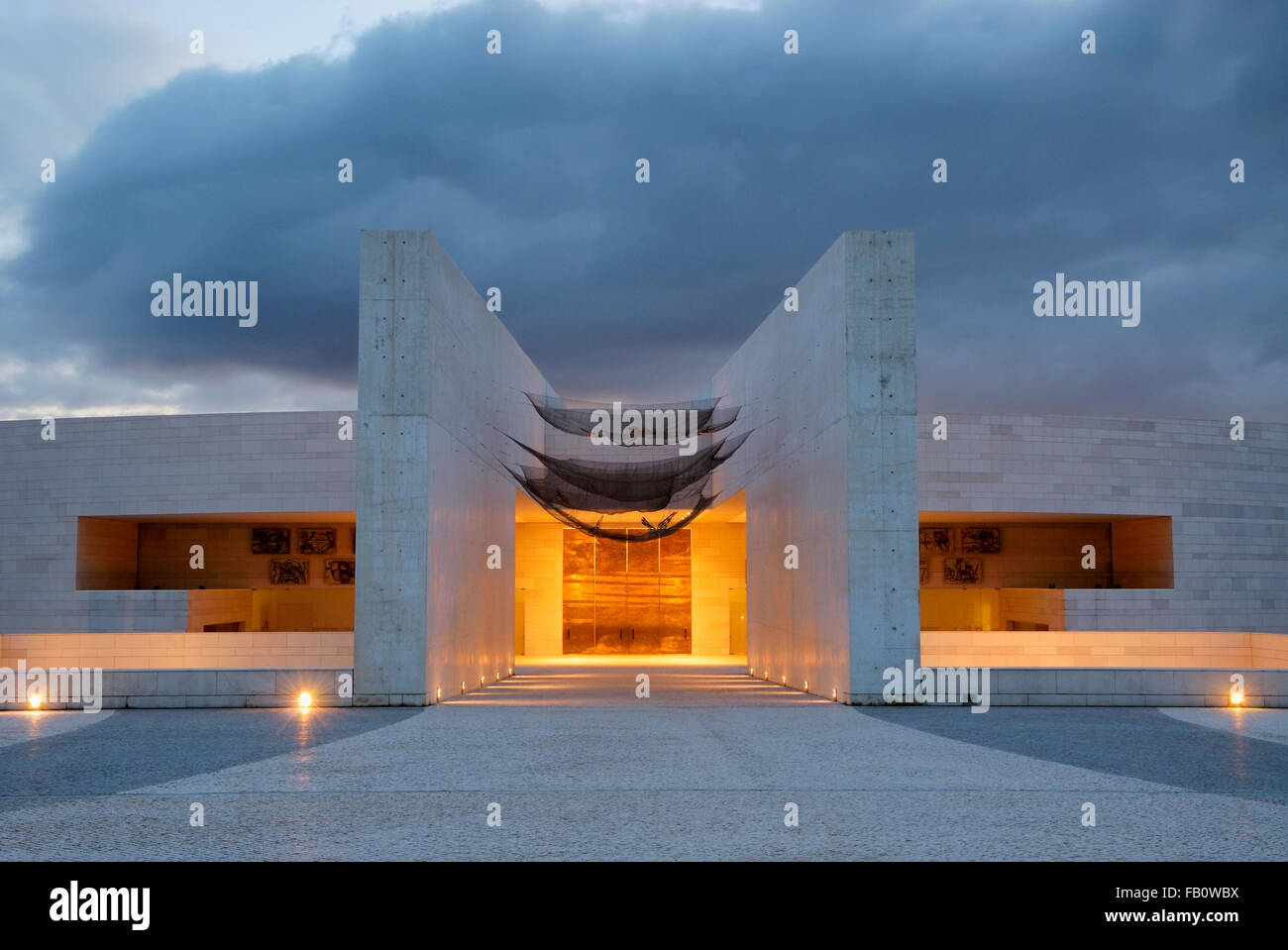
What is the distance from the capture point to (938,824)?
6500 millimetres

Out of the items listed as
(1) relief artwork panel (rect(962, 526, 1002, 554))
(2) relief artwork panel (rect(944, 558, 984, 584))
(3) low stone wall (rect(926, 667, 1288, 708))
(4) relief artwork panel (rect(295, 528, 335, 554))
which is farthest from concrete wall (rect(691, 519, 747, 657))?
(3) low stone wall (rect(926, 667, 1288, 708))

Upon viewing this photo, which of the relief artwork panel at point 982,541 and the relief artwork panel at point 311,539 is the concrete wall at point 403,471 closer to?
the relief artwork panel at point 311,539

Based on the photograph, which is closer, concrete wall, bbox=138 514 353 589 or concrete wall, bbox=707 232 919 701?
concrete wall, bbox=707 232 919 701

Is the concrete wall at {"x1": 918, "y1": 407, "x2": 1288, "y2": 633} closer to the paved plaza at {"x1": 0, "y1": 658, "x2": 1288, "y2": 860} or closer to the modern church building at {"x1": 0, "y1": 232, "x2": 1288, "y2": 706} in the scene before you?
the modern church building at {"x1": 0, "y1": 232, "x2": 1288, "y2": 706}

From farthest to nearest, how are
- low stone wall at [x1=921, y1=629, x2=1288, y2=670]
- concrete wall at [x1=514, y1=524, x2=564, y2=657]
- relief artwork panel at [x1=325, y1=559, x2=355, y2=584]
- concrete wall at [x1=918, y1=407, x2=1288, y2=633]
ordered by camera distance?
concrete wall at [x1=514, y1=524, x2=564, y2=657] < relief artwork panel at [x1=325, y1=559, x2=355, y2=584] < concrete wall at [x1=918, y1=407, x2=1288, y2=633] < low stone wall at [x1=921, y1=629, x2=1288, y2=670]

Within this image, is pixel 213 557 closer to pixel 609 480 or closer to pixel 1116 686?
pixel 609 480

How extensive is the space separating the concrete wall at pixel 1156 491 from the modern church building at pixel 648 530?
0.19 feet

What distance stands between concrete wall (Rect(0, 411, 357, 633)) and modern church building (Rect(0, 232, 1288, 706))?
0.06 m

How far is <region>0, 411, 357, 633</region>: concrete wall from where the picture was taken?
22094 mm

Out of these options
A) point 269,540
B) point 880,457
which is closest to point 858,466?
point 880,457

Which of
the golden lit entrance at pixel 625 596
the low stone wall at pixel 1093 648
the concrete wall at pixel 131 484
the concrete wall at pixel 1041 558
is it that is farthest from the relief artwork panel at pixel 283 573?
the concrete wall at pixel 1041 558

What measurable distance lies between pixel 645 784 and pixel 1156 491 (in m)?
18.8
